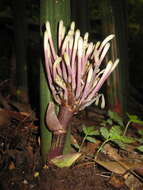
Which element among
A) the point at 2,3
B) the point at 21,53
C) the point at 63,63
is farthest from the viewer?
the point at 2,3

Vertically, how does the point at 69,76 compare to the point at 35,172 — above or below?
above

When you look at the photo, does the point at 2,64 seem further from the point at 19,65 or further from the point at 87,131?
the point at 87,131

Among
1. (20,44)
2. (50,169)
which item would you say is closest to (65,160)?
(50,169)

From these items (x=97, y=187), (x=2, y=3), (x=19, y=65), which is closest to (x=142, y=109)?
(x=19, y=65)

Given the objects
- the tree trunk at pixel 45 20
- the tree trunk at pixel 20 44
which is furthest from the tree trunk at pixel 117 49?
the tree trunk at pixel 20 44

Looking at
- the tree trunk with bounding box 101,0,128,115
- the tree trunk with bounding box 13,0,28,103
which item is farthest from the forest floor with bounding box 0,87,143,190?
the tree trunk with bounding box 13,0,28,103

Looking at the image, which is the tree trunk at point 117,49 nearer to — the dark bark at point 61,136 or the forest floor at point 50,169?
the forest floor at point 50,169

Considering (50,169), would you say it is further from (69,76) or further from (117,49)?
(117,49)
